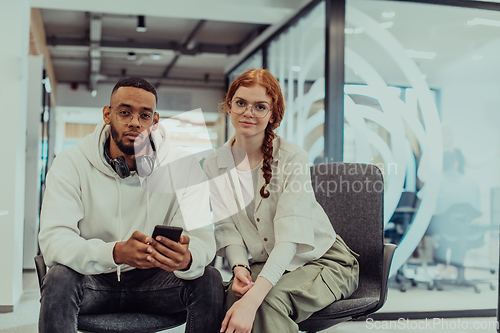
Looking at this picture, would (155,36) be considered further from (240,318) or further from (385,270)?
(240,318)

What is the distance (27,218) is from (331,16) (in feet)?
11.5

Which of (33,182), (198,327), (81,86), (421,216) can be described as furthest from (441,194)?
(81,86)

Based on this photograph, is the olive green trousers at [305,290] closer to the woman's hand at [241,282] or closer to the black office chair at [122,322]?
the woman's hand at [241,282]

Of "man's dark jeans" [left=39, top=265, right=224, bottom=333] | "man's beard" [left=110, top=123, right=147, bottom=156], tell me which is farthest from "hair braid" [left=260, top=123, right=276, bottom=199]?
"man's beard" [left=110, top=123, right=147, bottom=156]

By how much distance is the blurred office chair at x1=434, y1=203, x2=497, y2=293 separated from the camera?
3.58 m

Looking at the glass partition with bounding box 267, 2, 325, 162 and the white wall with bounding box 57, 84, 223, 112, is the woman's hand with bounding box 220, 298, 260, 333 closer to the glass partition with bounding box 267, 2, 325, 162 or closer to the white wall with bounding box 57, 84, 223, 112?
the glass partition with bounding box 267, 2, 325, 162

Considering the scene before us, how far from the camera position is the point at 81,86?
9148mm

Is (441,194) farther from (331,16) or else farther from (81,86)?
(81,86)

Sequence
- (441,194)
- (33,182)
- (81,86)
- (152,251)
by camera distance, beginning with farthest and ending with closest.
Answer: (81,86) → (33,182) → (441,194) → (152,251)

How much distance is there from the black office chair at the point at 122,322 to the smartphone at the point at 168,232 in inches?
12.5

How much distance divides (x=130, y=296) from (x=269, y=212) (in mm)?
555

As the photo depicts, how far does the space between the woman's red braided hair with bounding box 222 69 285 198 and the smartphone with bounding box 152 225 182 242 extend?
420 mm

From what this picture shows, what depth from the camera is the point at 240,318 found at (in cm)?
133

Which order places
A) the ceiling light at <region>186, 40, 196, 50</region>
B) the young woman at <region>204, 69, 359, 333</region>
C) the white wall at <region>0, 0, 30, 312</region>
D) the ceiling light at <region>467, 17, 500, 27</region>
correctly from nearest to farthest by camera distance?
1. the young woman at <region>204, 69, 359, 333</region>
2. the white wall at <region>0, 0, 30, 312</region>
3. the ceiling light at <region>467, 17, 500, 27</region>
4. the ceiling light at <region>186, 40, 196, 50</region>
